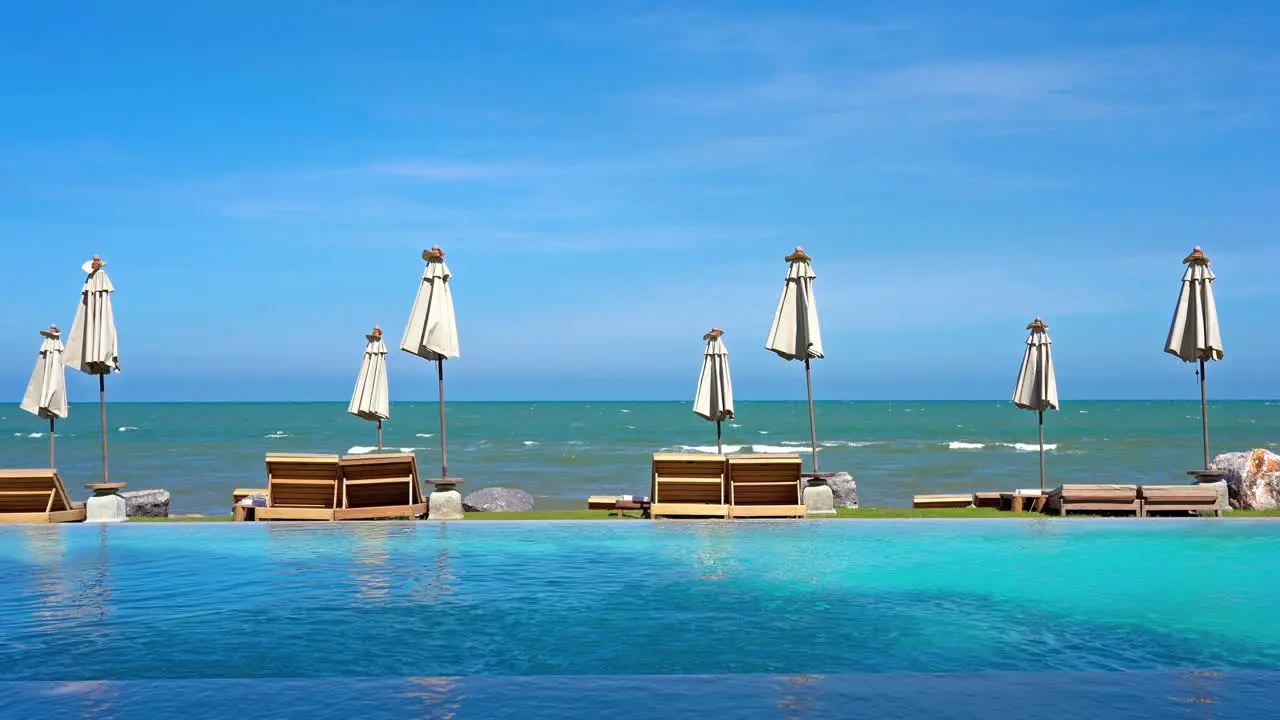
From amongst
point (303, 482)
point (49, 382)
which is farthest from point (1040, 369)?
point (49, 382)

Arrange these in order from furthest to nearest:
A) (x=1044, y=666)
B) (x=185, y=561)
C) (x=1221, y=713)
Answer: (x=185, y=561), (x=1044, y=666), (x=1221, y=713)

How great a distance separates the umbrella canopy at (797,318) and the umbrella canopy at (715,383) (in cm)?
214

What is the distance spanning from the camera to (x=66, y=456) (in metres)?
53.3

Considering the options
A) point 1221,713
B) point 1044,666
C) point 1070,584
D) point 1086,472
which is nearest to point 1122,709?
point 1221,713

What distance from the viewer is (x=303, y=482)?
15.0 meters

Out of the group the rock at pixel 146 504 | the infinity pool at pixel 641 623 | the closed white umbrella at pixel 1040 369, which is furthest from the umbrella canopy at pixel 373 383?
the closed white umbrella at pixel 1040 369

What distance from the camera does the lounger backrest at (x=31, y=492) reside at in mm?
14773

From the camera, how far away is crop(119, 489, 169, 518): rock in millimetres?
17016

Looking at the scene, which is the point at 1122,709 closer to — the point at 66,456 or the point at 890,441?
the point at 66,456

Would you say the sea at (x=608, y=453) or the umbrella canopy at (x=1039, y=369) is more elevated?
the umbrella canopy at (x=1039, y=369)

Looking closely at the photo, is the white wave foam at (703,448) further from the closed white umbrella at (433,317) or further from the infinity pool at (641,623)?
the infinity pool at (641,623)

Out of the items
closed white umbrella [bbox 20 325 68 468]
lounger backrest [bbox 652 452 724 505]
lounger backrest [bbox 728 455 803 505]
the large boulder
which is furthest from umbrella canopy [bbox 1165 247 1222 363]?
closed white umbrella [bbox 20 325 68 468]

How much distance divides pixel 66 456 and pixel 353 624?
52.9 meters

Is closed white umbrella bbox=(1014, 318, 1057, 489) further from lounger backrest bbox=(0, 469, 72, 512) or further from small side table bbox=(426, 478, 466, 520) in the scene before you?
lounger backrest bbox=(0, 469, 72, 512)
